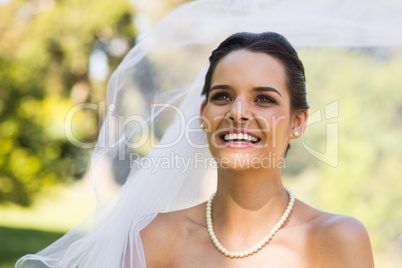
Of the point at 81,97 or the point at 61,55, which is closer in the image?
the point at 61,55

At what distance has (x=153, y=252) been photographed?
8.01ft

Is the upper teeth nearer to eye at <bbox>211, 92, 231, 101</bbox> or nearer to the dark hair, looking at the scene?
eye at <bbox>211, 92, 231, 101</bbox>

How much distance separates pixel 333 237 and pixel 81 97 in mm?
16479

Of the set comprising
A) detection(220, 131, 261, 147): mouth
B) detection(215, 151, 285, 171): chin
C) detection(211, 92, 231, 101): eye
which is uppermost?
detection(211, 92, 231, 101): eye

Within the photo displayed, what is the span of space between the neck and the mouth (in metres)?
0.14

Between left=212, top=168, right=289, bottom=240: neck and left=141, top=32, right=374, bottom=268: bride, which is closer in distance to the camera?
left=141, top=32, right=374, bottom=268: bride

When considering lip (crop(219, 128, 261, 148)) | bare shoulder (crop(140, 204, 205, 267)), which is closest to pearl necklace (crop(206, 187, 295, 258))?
bare shoulder (crop(140, 204, 205, 267))

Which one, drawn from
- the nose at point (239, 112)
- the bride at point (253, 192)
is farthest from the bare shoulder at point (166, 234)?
the nose at point (239, 112)

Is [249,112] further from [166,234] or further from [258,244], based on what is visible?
[166,234]

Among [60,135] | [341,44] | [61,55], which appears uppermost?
[61,55]

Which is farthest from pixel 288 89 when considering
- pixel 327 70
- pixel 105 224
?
pixel 327 70

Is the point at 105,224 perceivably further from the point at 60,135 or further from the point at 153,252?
the point at 60,135

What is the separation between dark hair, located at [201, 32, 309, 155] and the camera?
2387 mm

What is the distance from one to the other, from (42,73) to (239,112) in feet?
51.9
